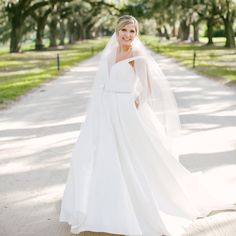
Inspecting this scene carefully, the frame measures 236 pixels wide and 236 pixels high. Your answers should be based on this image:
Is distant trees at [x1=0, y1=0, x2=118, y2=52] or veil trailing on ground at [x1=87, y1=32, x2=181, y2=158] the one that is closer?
veil trailing on ground at [x1=87, y1=32, x2=181, y2=158]

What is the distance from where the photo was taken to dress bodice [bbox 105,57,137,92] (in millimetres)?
4379

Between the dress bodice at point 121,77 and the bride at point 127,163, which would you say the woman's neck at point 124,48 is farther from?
the dress bodice at point 121,77

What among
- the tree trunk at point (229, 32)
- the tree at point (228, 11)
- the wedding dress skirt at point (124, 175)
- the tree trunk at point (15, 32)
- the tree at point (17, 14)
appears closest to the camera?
the wedding dress skirt at point (124, 175)

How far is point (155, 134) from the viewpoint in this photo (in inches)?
182

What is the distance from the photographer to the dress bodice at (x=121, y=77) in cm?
438

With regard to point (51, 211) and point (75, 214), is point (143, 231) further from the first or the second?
point (51, 211)

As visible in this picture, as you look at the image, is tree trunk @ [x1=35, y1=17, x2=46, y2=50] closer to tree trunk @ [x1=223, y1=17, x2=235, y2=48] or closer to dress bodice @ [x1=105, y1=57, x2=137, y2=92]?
tree trunk @ [x1=223, y1=17, x2=235, y2=48]

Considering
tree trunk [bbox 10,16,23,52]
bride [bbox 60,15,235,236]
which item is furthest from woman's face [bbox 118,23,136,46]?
tree trunk [bbox 10,16,23,52]

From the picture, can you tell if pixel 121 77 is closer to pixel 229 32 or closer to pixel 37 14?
pixel 229 32

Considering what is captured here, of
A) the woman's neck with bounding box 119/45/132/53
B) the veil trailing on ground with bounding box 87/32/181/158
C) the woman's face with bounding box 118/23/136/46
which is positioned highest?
the woman's face with bounding box 118/23/136/46

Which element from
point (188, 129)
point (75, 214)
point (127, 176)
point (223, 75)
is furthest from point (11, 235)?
point (223, 75)

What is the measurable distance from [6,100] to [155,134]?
9259 mm

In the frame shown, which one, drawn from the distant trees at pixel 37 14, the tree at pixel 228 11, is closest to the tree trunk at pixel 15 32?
the distant trees at pixel 37 14

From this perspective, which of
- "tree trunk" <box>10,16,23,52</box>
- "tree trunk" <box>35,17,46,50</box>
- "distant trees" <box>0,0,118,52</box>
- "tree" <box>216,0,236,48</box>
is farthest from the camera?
"tree trunk" <box>35,17,46,50</box>
